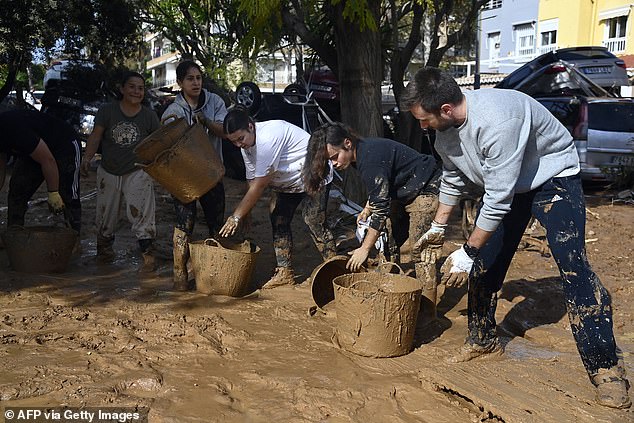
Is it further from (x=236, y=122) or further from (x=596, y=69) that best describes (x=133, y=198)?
(x=596, y=69)

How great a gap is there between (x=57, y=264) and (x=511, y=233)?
3.68 meters

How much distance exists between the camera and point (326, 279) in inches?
198

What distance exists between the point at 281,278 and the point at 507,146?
2.68 meters

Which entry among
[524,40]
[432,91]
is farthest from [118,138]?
[524,40]

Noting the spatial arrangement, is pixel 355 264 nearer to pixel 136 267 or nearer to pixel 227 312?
pixel 227 312

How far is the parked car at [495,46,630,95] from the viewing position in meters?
14.2

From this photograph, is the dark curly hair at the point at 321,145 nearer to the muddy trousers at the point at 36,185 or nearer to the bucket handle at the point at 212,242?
the bucket handle at the point at 212,242

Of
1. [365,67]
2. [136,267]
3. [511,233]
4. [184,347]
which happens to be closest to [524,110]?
[511,233]

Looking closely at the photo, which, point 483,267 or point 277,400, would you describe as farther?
point 483,267

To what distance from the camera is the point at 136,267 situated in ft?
19.7

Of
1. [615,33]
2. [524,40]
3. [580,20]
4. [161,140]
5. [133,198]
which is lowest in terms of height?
[133,198]

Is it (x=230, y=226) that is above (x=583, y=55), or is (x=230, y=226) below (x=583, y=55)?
below

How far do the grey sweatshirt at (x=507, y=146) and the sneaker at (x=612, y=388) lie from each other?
912 mm

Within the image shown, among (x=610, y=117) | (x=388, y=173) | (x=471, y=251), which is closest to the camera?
(x=471, y=251)
